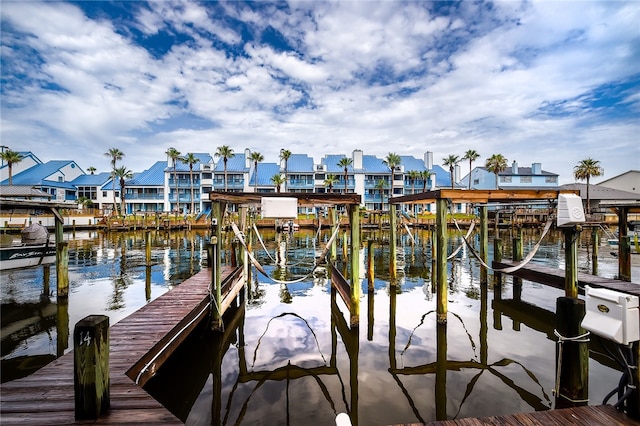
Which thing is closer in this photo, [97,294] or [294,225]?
[97,294]

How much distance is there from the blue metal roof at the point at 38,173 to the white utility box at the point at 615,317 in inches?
2956

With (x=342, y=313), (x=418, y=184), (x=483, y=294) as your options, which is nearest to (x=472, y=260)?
(x=483, y=294)

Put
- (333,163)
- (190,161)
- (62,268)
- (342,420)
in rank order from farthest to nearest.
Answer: (333,163)
(190,161)
(62,268)
(342,420)

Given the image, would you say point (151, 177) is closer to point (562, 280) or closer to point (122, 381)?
point (122, 381)

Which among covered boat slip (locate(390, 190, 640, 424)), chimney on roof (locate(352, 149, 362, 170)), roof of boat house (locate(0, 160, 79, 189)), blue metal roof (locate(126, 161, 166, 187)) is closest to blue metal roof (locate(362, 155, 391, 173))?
chimney on roof (locate(352, 149, 362, 170))

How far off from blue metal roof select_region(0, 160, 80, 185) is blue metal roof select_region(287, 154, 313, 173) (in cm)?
4445

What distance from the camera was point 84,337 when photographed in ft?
12.7

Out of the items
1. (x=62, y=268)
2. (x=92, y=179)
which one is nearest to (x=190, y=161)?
(x=92, y=179)

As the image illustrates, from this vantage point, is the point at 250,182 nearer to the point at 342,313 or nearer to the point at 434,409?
the point at 342,313

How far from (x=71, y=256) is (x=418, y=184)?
196ft

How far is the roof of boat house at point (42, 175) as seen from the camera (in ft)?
Answer: 188

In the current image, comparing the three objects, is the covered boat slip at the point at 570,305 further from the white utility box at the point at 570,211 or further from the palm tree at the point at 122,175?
the palm tree at the point at 122,175

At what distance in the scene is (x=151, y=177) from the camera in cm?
6372

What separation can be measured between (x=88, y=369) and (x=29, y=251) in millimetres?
13429
